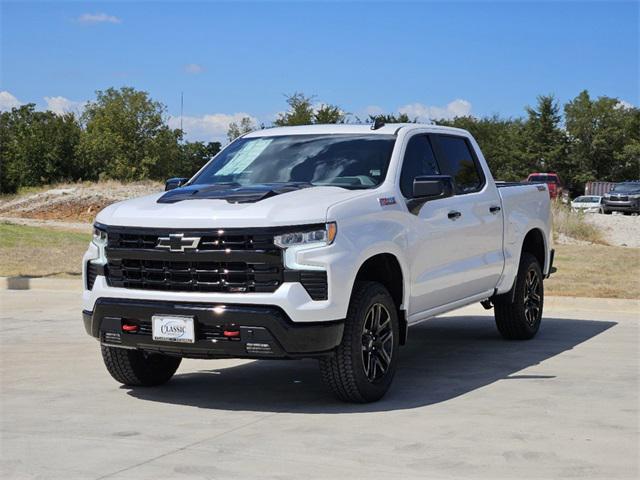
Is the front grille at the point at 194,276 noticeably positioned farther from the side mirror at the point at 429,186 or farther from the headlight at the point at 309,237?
the side mirror at the point at 429,186

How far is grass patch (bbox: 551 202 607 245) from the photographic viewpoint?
86.4 feet

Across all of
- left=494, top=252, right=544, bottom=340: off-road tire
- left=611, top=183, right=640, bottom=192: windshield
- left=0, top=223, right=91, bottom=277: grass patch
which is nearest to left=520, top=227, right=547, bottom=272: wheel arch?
left=494, top=252, right=544, bottom=340: off-road tire

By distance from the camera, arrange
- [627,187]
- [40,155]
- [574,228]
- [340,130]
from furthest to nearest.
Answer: [40,155]
[627,187]
[574,228]
[340,130]

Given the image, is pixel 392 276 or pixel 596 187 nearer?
pixel 392 276

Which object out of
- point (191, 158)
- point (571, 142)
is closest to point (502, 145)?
point (571, 142)

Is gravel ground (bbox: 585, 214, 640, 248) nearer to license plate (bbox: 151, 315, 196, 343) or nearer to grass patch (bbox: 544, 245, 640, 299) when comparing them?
grass patch (bbox: 544, 245, 640, 299)

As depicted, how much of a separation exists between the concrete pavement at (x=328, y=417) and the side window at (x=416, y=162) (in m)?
1.57

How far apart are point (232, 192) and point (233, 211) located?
2.00 feet

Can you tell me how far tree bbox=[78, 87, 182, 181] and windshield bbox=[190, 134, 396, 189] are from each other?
67.7 metres

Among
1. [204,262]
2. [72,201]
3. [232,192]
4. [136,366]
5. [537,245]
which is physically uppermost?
[232,192]

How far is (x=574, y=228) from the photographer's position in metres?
26.5

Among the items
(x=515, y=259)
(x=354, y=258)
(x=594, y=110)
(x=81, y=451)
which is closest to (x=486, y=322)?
(x=515, y=259)

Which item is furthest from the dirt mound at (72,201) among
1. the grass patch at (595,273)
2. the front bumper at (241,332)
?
the front bumper at (241,332)

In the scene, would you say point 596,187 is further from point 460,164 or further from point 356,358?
point 356,358
